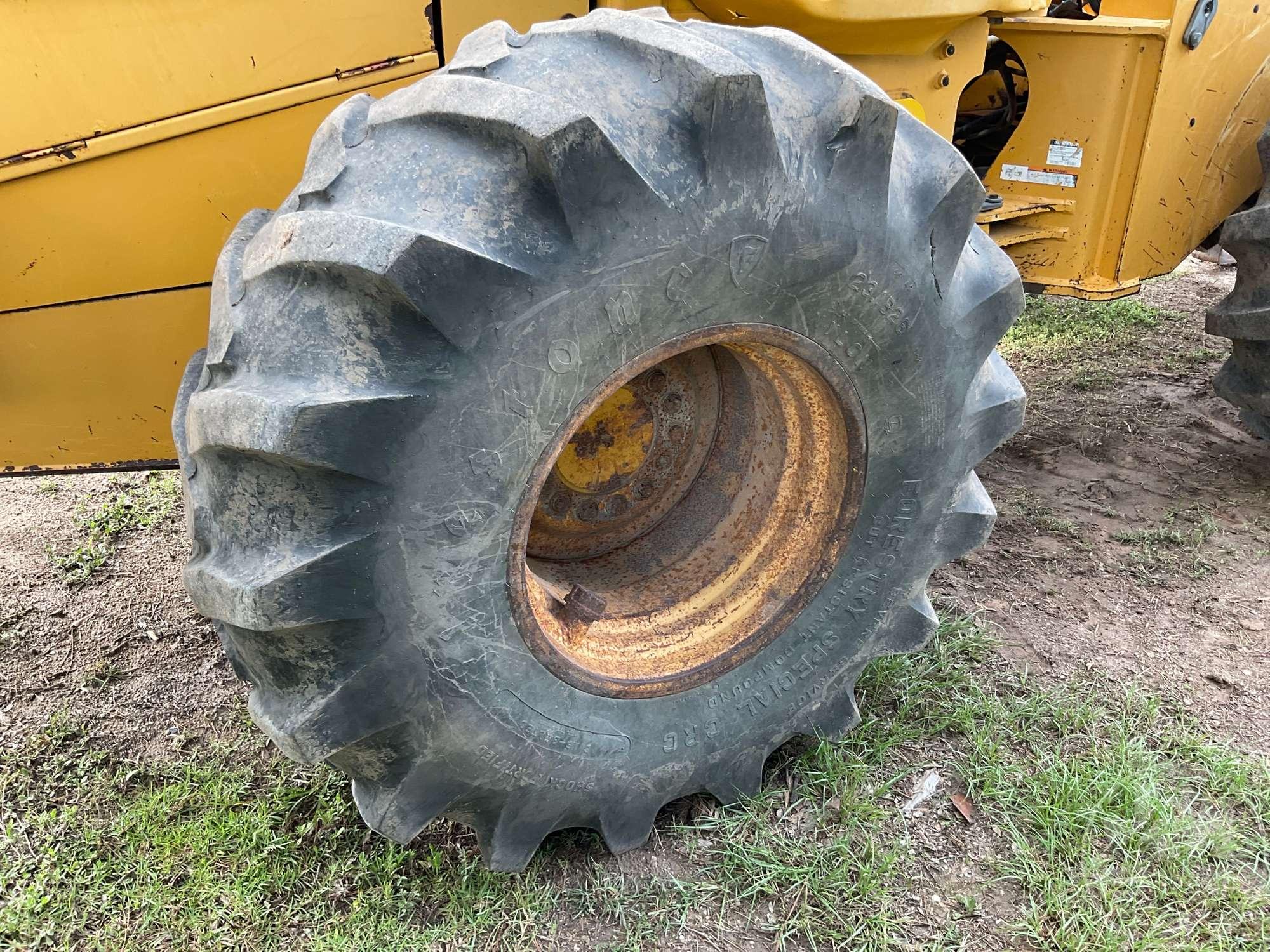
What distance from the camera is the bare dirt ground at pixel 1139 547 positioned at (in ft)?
8.49

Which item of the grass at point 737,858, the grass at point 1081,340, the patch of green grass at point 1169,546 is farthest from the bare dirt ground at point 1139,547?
the grass at point 737,858

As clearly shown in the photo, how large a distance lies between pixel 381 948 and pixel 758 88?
1.71m

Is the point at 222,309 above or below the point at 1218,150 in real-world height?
above

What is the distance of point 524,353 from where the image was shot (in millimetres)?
1488

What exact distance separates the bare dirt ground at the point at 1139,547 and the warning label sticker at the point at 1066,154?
114 cm

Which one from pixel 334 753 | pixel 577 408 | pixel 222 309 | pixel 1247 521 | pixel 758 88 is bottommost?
pixel 1247 521

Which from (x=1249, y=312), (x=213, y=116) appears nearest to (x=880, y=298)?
(x=213, y=116)

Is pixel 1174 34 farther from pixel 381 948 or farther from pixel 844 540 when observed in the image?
pixel 381 948

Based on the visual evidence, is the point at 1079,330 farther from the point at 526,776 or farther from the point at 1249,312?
the point at 526,776

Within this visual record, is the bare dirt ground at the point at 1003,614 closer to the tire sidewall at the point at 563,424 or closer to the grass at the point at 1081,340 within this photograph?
the tire sidewall at the point at 563,424

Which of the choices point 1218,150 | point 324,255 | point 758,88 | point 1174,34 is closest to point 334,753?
point 324,255

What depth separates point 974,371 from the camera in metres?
1.97

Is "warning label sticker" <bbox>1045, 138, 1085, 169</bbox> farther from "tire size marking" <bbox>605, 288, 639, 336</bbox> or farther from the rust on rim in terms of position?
"tire size marking" <bbox>605, 288, 639, 336</bbox>

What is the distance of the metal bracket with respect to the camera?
2.78 meters
